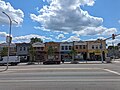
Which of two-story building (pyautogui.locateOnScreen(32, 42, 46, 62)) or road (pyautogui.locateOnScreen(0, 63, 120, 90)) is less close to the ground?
two-story building (pyautogui.locateOnScreen(32, 42, 46, 62))

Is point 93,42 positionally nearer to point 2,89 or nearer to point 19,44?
point 19,44

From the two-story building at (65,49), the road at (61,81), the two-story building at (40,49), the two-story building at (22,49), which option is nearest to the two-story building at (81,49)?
the two-story building at (65,49)

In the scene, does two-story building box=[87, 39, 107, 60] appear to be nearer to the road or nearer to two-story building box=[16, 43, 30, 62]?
two-story building box=[16, 43, 30, 62]

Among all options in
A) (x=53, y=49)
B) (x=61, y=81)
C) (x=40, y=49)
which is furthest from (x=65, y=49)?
(x=61, y=81)

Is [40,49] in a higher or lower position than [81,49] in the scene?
higher

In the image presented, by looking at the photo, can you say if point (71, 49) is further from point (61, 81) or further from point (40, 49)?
point (61, 81)

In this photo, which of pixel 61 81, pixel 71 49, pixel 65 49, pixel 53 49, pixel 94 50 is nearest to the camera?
pixel 61 81

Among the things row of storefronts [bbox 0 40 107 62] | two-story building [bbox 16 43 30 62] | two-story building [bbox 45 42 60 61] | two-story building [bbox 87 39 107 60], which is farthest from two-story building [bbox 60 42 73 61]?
two-story building [bbox 16 43 30 62]

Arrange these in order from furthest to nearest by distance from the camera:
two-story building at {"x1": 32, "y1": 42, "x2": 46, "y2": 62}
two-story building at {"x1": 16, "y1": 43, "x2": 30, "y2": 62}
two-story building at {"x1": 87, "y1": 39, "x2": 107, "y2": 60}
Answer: two-story building at {"x1": 16, "y1": 43, "x2": 30, "y2": 62} < two-story building at {"x1": 32, "y1": 42, "x2": 46, "y2": 62} < two-story building at {"x1": 87, "y1": 39, "x2": 107, "y2": 60}

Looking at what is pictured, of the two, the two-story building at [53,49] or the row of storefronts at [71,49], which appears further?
the row of storefronts at [71,49]

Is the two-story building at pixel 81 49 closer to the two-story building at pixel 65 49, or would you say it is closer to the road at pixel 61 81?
the two-story building at pixel 65 49

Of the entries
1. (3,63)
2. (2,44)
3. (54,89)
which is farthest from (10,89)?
(2,44)

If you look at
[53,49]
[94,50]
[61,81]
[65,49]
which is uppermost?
[65,49]

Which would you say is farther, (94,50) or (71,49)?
(94,50)
